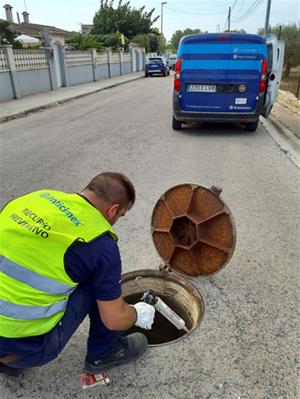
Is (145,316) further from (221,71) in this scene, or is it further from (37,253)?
(221,71)

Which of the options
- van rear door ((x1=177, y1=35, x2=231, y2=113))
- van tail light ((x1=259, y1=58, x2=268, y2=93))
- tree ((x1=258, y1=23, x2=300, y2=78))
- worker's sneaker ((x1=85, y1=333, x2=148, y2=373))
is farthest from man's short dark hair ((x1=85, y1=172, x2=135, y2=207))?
tree ((x1=258, y1=23, x2=300, y2=78))

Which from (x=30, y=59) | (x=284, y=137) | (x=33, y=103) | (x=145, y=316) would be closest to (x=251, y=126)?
(x=284, y=137)

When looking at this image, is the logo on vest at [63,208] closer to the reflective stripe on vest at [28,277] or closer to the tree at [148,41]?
Result: the reflective stripe on vest at [28,277]

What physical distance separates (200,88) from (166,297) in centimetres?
552

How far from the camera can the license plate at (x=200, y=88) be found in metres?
7.45

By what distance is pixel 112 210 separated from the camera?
183cm

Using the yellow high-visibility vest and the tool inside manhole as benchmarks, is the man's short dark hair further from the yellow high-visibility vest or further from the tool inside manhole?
the tool inside manhole

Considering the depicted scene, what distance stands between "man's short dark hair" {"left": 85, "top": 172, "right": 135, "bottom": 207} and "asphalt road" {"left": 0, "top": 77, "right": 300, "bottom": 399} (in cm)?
114

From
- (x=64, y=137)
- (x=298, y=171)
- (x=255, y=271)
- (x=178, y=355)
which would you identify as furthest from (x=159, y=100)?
(x=178, y=355)

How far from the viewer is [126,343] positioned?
7.35ft

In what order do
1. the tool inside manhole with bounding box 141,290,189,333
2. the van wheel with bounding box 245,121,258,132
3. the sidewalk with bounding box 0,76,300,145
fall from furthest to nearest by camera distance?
the sidewalk with bounding box 0,76,300,145 < the van wheel with bounding box 245,121,258,132 < the tool inside manhole with bounding box 141,290,189,333

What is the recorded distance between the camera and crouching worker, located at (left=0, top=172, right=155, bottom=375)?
160cm

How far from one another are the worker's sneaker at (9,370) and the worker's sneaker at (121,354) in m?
0.42

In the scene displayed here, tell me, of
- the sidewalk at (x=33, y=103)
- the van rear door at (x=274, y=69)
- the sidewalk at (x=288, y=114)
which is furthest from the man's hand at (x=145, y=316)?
the sidewalk at (x=33, y=103)
